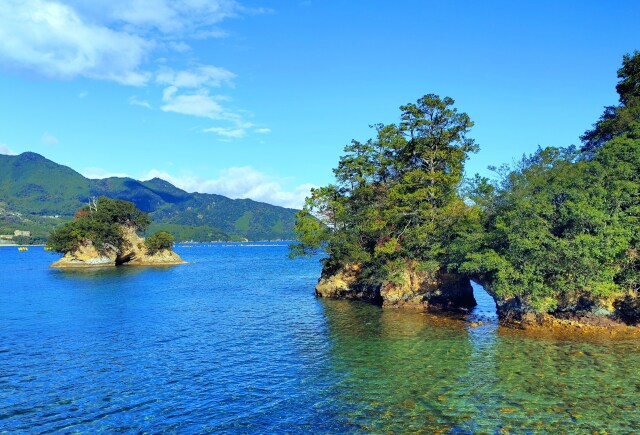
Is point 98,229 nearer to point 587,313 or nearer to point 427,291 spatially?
point 427,291

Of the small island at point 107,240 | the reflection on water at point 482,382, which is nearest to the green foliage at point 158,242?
the small island at point 107,240

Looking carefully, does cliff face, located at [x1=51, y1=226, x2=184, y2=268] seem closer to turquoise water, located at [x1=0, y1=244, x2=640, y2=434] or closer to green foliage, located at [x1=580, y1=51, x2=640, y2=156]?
turquoise water, located at [x1=0, y1=244, x2=640, y2=434]

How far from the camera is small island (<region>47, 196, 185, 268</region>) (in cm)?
11056

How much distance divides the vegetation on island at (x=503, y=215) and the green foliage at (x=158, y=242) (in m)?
83.6

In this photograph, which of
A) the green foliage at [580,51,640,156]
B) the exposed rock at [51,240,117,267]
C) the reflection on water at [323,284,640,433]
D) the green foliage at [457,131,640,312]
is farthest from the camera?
the exposed rock at [51,240,117,267]

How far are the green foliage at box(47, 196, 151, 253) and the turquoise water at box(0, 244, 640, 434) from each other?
76.2 m

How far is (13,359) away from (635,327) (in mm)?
43330

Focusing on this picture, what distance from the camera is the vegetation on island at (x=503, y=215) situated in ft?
97.0

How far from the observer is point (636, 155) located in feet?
99.5

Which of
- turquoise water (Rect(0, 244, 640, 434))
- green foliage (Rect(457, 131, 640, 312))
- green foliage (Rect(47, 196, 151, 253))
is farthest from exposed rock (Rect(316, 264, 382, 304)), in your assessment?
green foliage (Rect(47, 196, 151, 253))

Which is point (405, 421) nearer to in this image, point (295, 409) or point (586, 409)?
point (295, 409)

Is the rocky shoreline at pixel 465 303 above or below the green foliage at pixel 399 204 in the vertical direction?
below

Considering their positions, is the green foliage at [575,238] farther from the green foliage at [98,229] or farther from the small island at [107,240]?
the small island at [107,240]

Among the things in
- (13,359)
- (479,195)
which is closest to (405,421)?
(13,359)
